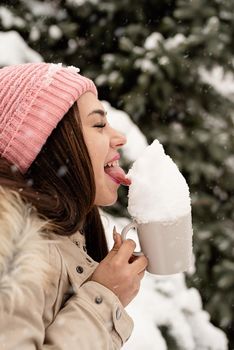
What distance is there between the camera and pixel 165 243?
5.87ft

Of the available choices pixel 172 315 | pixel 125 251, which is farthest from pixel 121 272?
pixel 172 315

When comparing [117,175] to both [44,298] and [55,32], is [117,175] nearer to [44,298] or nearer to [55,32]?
[44,298]

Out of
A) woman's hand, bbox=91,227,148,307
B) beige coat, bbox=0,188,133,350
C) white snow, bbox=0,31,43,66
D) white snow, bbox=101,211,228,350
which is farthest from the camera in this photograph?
white snow, bbox=0,31,43,66

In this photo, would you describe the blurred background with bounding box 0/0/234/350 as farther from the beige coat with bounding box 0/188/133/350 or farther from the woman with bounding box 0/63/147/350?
the beige coat with bounding box 0/188/133/350

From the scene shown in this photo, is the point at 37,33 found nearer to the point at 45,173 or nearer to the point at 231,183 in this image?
the point at 231,183

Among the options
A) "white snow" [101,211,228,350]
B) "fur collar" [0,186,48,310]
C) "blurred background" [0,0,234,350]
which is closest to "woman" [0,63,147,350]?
"fur collar" [0,186,48,310]

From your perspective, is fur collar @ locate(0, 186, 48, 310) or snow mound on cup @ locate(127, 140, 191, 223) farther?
snow mound on cup @ locate(127, 140, 191, 223)

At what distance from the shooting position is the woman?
58.6 inches

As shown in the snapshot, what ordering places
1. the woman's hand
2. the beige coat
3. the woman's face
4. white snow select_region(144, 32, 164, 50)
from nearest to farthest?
the beige coat
the woman's hand
the woman's face
white snow select_region(144, 32, 164, 50)

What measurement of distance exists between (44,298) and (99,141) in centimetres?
50

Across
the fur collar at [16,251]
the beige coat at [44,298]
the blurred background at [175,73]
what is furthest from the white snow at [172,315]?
the fur collar at [16,251]

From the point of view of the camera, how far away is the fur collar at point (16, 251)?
4.80 ft

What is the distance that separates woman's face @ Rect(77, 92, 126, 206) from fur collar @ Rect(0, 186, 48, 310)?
32 cm

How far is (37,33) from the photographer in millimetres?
3832
